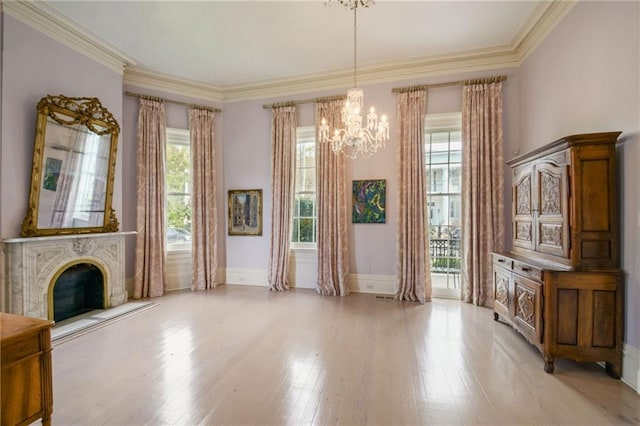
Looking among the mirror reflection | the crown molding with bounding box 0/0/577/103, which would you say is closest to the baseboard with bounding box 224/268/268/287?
the mirror reflection

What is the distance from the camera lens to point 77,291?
4258mm

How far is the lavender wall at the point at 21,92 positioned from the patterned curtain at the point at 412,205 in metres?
5.11

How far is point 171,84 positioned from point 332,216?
400cm

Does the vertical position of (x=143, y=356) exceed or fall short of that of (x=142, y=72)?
it falls short

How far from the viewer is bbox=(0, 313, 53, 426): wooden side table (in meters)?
1.39

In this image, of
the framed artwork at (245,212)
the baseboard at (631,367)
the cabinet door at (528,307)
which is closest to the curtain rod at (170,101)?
the framed artwork at (245,212)

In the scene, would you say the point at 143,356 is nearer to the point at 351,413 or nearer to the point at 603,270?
the point at 351,413

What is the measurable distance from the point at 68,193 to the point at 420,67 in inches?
226

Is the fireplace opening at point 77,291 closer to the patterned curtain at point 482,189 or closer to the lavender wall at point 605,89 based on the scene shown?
the patterned curtain at point 482,189

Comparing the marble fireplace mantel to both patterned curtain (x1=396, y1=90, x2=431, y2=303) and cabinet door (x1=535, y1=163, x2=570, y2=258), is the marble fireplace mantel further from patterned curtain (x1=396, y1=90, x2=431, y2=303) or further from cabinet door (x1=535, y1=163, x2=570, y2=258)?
cabinet door (x1=535, y1=163, x2=570, y2=258)

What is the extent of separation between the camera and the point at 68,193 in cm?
395

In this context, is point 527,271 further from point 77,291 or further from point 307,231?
point 77,291

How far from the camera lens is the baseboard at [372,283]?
200 inches

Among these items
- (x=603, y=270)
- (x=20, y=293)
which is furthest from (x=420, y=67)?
(x=20, y=293)
